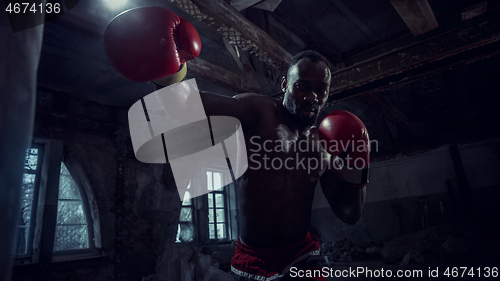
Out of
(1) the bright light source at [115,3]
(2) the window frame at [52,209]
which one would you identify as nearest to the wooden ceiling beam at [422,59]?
(1) the bright light source at [115,3]

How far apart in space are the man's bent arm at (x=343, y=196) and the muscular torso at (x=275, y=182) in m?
0.23

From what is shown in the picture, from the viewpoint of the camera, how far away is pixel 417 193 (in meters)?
7.89

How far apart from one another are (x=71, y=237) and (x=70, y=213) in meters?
0.37

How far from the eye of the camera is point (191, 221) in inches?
261

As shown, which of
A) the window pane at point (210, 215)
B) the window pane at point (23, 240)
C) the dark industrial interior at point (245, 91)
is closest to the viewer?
the dark industrial interior at point (245, 91)

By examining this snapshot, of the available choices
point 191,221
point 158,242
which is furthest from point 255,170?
point 191,221

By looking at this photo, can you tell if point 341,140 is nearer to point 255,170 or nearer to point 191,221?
point 255,170

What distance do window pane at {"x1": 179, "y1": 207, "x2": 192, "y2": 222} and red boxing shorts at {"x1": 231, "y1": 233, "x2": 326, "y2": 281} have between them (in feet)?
16.5

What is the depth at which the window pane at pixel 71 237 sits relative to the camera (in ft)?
14.6

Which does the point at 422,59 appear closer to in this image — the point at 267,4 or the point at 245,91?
the point at 267,4

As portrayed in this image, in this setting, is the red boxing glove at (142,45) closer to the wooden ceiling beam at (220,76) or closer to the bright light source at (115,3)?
the wooden ceiling beam at (220,76)

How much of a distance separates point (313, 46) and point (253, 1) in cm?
220

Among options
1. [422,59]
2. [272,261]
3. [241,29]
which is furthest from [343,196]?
[422,59]

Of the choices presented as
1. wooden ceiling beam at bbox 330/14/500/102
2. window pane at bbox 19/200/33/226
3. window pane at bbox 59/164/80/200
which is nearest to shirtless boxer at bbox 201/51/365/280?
wooden ceiling beam at bbox 330/14/500/102
